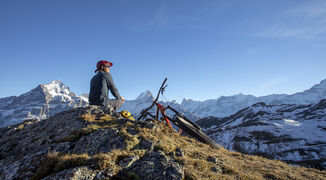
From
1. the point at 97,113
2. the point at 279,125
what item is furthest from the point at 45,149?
the point at 279,125

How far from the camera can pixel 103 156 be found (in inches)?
220

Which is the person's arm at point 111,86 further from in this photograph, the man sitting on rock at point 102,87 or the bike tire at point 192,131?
the bike tire at point 192,131

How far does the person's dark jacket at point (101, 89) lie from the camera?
35.9 ft

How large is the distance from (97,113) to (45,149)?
3.80m

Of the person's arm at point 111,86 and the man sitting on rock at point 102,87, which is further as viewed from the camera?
the person's arm at point 111,86

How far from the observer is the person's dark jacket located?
1095 centimetres

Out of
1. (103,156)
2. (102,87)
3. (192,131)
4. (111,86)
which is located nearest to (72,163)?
(103,156)

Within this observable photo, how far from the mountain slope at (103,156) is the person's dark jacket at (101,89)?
905mm

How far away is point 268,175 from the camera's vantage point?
7.16 m

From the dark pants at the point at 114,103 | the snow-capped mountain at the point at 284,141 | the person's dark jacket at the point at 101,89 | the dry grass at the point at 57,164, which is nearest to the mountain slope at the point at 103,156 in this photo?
the dry grass at the point at 57,164

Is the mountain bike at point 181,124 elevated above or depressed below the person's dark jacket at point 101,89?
below

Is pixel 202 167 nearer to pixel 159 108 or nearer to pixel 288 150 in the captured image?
pixel 159 108

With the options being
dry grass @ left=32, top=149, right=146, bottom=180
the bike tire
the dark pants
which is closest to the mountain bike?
the bike tire

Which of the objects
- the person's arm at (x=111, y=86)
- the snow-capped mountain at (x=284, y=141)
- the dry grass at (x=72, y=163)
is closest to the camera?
the dry grass at (x=72, y=163)
